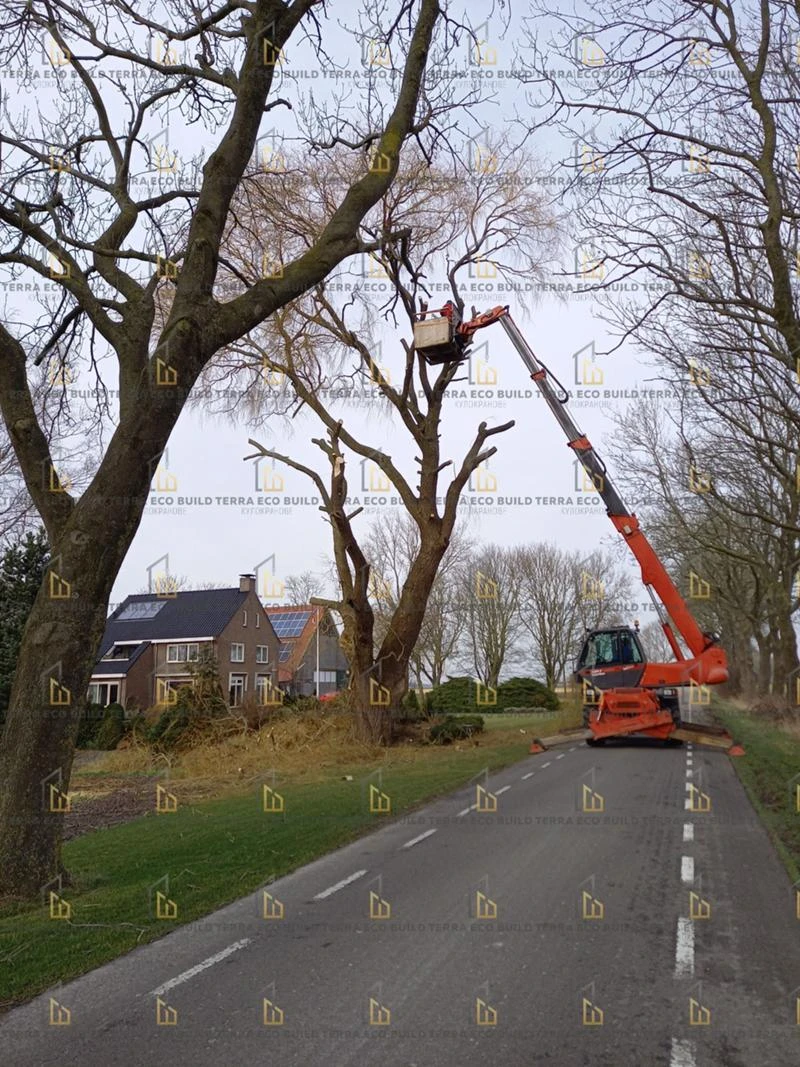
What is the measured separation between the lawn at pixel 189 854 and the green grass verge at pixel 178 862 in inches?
0.5

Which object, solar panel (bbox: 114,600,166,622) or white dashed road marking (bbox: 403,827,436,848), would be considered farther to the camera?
solar panel (bbox: 114,600,166,622)

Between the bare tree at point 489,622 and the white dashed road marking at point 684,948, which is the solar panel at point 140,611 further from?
the white dashed road marking at point 684,948

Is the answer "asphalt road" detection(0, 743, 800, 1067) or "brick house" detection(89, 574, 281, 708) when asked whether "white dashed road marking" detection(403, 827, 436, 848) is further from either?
"brick house" detection(89, 574, 281, 708)

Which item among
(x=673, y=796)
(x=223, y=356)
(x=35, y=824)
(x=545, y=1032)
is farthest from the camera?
(x=223, y=356)

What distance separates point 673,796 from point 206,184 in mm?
11506

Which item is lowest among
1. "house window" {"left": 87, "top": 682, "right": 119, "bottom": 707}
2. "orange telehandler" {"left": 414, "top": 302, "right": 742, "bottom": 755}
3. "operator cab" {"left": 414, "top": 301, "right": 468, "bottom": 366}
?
"house window" {"left": 87, "top": 682, "right": 119, "bottom": 707}

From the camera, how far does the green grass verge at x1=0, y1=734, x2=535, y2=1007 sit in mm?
6828

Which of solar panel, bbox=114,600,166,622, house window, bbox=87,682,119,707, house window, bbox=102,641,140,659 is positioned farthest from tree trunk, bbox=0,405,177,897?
solar panel, bbox=114,600,166,622

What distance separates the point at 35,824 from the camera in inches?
320

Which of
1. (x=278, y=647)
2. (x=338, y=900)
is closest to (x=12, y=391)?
(x=338, y=900)

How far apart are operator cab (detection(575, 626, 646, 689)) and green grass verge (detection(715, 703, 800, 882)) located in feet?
10.6

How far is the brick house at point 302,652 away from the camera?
67.9 meters

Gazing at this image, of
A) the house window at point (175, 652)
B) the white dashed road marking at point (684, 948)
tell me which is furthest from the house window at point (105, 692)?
the white dashed road marking at point (684, 948)

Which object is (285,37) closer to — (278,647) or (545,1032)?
(545,1032)
